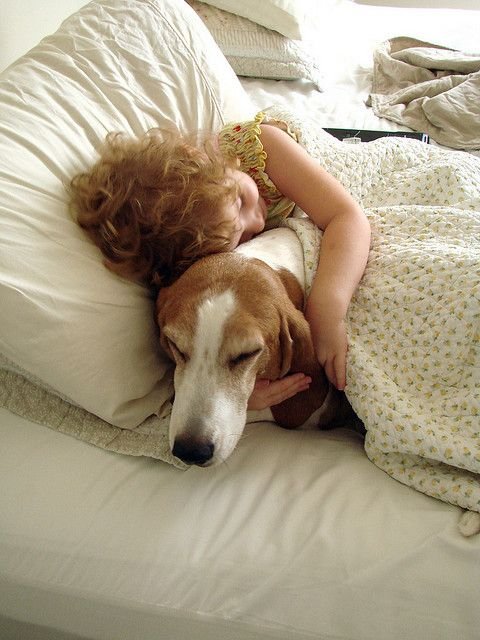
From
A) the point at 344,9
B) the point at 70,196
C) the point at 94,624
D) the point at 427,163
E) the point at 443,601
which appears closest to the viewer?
the point at 443,601

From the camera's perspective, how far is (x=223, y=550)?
28.5 inches

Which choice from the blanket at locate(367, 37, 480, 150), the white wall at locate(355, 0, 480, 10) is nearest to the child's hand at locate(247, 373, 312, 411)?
the blanket at locate(367, 37, 480, 150)

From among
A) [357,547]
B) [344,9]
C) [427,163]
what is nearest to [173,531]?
[357,547]

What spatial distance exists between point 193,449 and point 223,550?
0.48ft

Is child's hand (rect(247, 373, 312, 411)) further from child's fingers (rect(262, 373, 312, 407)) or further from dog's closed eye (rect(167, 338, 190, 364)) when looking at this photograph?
dog's closed eye (rect(167, 338, 190, 364))

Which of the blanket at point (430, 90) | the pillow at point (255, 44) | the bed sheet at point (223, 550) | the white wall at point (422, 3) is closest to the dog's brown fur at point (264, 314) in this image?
the bed sheet at point (223, 550)

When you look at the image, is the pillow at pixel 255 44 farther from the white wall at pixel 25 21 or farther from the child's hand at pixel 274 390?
the child's hand at pixel 274 390

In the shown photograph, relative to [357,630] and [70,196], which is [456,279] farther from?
[70,196]

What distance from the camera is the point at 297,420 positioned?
95 cm

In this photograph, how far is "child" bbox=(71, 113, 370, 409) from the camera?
2.94 feet

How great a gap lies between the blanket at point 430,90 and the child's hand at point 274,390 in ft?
4.01

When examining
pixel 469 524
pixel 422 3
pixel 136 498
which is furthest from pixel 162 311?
pixel 422 3

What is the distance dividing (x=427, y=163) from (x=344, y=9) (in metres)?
1.91

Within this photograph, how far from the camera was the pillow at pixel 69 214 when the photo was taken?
0.78m
